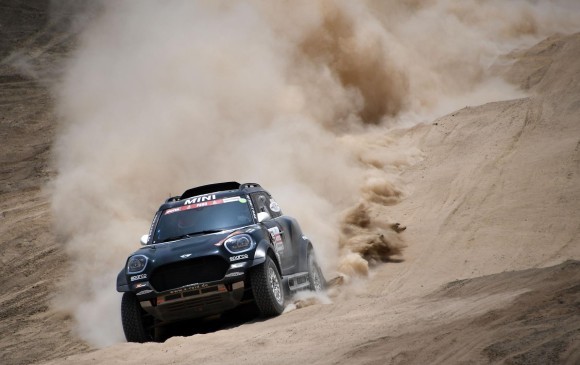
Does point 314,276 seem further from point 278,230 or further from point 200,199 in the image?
point 200,199

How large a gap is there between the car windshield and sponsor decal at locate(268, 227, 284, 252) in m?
0.33

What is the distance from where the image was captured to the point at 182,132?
20266mm

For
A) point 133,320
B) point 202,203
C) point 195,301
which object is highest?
point 202,203

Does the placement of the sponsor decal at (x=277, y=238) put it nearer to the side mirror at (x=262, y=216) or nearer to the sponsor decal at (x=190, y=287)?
the side mirror at (x=262, y=216)

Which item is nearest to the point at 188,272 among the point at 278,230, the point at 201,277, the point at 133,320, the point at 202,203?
the point at 201,277

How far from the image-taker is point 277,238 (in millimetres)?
11016

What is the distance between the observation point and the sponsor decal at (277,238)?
A: 35.5 ft

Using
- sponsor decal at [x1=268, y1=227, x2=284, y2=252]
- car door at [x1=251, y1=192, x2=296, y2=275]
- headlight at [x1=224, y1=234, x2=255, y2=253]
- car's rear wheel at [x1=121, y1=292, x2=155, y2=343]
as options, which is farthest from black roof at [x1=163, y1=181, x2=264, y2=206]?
car's rear wheel at [x1=121, y1=292, x2=155, y2=343]

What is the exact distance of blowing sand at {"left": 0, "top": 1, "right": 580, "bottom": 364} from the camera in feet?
27.1

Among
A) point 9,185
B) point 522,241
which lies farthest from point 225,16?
point 522,241

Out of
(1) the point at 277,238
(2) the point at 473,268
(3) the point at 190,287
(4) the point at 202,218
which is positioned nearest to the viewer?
(3) the point at 190,287

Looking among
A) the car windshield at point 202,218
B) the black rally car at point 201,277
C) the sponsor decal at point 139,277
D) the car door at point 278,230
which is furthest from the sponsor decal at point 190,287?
the car door at point 278,230

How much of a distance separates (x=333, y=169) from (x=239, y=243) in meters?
8.93

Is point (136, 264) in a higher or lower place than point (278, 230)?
lower
